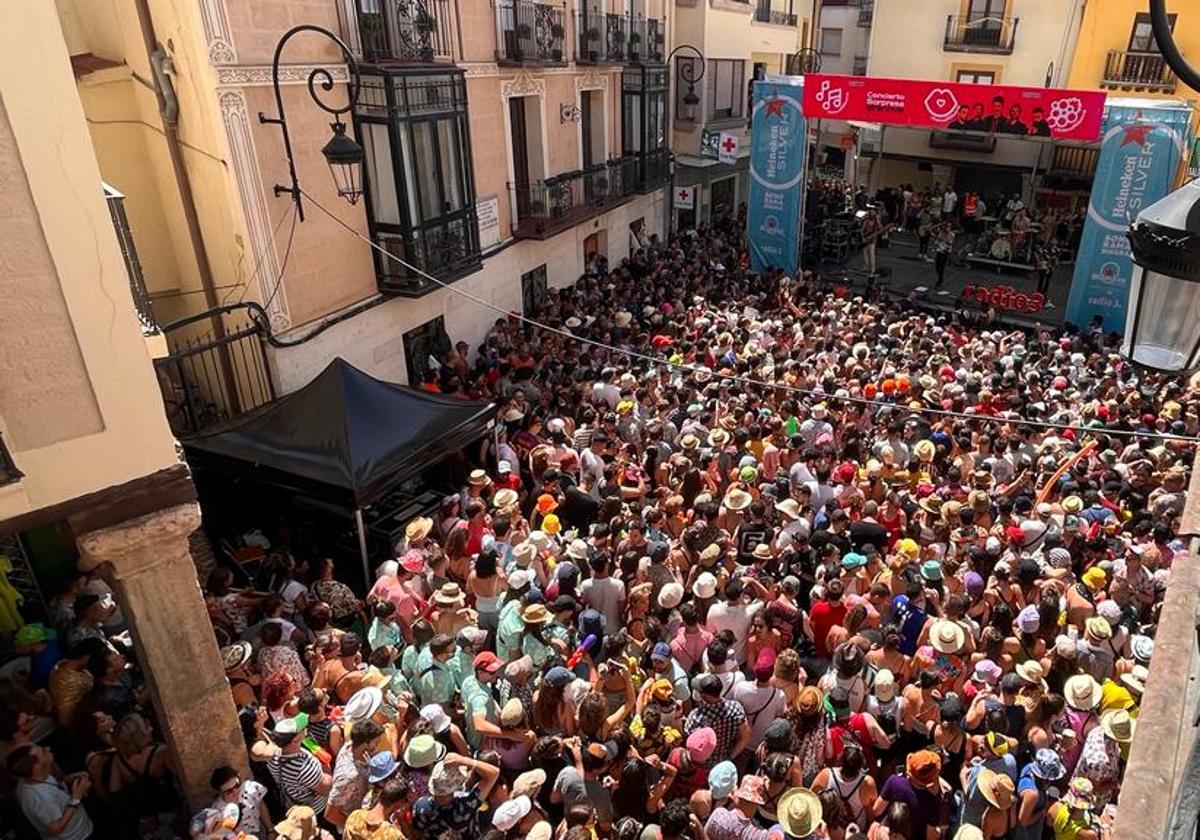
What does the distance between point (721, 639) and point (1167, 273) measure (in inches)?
146

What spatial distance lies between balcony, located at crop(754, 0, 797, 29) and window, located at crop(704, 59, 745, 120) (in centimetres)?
188

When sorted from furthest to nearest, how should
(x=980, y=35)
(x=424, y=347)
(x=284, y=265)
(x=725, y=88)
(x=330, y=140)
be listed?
(x=980, y=35)
(x=725, y=88)
(x=424, y=347)
(x=284, y=265)
(x=330, y=140)

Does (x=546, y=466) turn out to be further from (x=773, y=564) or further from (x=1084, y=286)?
(x=1084, y=286)

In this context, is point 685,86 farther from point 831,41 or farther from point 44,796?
point 44,796

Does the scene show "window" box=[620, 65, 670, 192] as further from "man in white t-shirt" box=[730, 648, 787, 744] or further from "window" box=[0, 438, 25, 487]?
"window" box=[0, 438, 25, 487]

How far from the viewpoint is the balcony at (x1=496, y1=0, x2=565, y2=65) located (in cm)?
1338

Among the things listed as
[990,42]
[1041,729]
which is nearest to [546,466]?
[1041,729]

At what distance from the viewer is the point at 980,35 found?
84.2ft

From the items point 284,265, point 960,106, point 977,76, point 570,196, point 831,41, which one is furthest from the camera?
point 831,41

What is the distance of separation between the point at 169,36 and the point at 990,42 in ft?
82.5

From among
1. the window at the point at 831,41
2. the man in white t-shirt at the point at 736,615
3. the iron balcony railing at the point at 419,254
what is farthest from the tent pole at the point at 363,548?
the window at the point at 831,41

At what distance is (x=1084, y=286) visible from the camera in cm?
1608

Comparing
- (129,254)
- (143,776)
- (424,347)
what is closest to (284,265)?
(424,347)

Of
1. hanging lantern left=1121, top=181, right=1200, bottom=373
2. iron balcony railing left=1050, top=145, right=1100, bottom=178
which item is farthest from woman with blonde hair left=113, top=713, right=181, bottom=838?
iron balcony railing left=1050, top=145, right=1100, bottom=178
